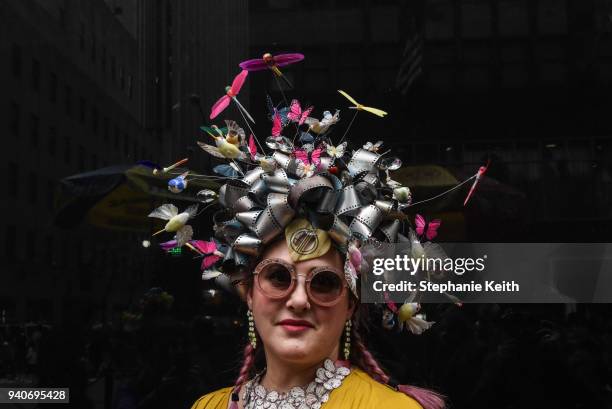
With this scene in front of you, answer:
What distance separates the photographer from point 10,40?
4230 millimetres

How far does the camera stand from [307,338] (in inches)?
87.0

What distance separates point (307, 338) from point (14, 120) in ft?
8.68

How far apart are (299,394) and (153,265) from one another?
1933mm

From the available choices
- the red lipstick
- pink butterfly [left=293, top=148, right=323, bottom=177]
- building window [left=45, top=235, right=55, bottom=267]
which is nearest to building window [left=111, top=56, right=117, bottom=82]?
building window [left=45, top=235, right=55, bottom=267]

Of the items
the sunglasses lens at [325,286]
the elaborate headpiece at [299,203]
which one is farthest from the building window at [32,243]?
the sunglasses lens at [325,286]

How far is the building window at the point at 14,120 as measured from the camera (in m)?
4.20

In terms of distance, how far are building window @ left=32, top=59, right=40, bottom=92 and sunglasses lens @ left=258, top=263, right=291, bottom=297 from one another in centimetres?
249

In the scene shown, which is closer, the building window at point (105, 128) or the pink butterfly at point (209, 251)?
the pink butterfly at point (209, 251)

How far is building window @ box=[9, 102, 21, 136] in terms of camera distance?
13.8ft

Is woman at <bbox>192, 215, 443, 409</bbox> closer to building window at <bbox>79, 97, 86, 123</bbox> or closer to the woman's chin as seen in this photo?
the woman's chin

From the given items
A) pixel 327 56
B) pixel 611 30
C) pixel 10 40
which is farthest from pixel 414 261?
pixel 10 40

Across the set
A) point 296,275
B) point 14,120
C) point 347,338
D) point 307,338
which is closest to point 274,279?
point 296,275

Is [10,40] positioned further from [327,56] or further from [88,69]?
[327,56]

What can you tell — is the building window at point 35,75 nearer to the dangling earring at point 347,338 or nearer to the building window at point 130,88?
the building window at point 130,88
